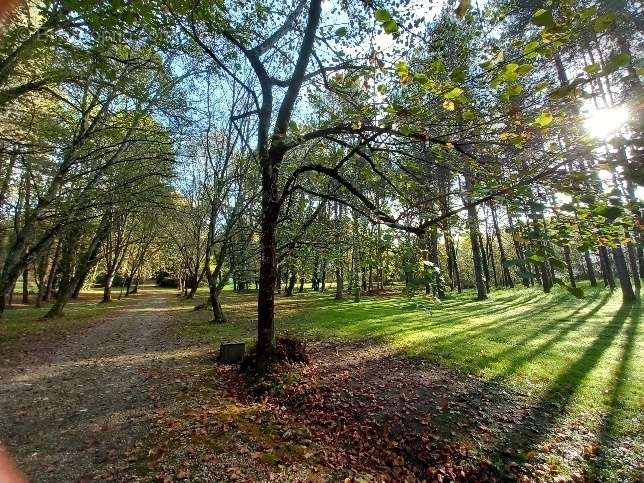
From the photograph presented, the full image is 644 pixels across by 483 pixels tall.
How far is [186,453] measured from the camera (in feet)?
17.0

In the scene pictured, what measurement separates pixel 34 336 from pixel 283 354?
10607 mm

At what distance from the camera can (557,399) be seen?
710 cm

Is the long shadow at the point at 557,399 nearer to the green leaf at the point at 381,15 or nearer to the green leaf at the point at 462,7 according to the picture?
the green leaf at the point at 462,7

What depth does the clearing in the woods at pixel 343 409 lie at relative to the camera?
512 cm

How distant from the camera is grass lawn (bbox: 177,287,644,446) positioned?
695 cm

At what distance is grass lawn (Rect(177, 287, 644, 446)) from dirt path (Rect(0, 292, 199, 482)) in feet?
12.7

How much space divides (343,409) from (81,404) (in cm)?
524

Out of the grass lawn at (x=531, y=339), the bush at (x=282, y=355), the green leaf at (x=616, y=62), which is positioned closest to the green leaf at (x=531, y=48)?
the green leaf at (x=616, y=62)

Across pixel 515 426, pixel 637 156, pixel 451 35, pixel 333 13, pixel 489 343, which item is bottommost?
pixel 515 426

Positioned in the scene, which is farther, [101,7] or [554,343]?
[554,343]

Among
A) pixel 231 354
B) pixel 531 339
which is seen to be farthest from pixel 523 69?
pixel 531 339

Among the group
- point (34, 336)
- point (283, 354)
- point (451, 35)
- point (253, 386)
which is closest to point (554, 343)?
point (283, 354)

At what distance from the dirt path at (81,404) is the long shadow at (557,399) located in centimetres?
631

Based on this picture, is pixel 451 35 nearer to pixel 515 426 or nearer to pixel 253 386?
pixel 515 426
